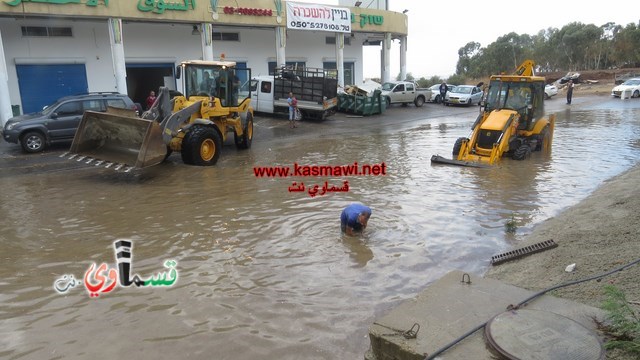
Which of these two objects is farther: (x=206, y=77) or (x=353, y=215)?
(x=206, y=77)

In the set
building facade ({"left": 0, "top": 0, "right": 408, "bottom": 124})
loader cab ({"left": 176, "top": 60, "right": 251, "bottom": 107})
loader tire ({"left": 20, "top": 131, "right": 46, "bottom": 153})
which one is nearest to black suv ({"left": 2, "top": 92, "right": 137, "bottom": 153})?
loader tire ({"left": 20, "top": 131, "right": 46, "bottom": 153})

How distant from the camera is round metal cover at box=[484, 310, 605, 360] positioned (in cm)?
298

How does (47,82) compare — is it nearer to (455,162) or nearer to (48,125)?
(48,125)

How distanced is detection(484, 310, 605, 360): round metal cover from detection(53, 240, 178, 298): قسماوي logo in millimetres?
3685

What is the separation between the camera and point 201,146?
464 inches

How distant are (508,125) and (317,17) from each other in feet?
51.1

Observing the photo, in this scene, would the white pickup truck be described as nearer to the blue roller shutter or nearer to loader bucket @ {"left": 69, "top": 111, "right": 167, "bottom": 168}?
the blue roller shutter

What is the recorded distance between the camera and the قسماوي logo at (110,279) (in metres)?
5.32

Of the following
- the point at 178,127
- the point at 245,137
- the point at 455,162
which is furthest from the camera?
the point at 245,137

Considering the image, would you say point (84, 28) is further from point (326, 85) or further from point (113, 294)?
point (113, 294)

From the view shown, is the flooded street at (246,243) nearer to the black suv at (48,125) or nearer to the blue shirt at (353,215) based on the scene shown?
the blue shirt at (353,215)

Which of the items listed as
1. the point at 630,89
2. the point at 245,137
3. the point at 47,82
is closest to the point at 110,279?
the point at 245,137

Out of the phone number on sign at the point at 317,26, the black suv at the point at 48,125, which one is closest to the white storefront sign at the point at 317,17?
the phone number on sign at the point at 317,26

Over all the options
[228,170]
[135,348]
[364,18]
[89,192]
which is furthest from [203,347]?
[364,18]
